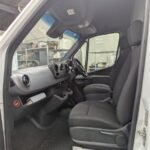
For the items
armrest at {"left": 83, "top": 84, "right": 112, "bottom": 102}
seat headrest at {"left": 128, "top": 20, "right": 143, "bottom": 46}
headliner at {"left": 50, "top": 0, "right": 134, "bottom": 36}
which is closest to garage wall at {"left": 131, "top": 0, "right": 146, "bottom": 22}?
seat headrest at {"left": 128, "top": 20, "right": 143, "bottom": 46}

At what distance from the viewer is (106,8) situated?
7.42ft

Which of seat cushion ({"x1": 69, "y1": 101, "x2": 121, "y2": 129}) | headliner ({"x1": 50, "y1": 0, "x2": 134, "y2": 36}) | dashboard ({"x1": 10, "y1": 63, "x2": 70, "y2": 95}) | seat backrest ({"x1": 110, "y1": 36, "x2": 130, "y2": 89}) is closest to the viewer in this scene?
seat cushion ({"x1": 69, "y1": 101, "x2": 121, "y2": 129})

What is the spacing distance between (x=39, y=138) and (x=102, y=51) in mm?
1538

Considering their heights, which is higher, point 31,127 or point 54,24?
point 54,24

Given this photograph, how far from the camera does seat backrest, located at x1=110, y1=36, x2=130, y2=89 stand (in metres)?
2.36

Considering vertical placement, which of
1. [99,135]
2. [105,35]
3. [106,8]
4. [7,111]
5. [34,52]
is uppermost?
[106,8]

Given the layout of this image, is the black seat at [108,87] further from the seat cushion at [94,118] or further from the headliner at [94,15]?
the seat cushion at [94,118]

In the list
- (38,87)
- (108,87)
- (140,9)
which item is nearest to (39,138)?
(38,87)

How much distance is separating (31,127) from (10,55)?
37.6 inches

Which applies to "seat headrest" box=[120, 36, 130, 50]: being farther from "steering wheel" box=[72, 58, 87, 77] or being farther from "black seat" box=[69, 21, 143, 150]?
"black seat" box=[69, 21, 143, 150]

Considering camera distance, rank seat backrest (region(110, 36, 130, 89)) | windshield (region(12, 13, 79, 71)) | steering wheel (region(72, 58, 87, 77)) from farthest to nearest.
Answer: steering wheel (region(72, 58, 87, 77)) < windshield (region(12, 13, 79, 71)) < seat backrest (region(110, 36, 130, 89))

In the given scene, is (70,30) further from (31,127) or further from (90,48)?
(31,127)

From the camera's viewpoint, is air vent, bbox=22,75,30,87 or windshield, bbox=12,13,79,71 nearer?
air vent, bbox=22,75,30,87

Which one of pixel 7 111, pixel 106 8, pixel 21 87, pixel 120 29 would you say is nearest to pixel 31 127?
pixel 21 87
